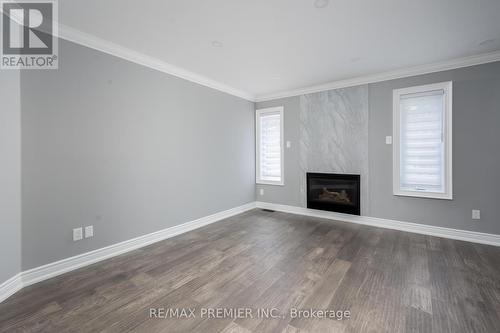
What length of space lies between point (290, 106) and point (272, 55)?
185cm

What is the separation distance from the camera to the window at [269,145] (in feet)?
16.6

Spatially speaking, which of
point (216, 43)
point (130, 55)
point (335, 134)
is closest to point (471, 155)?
point (335, 134)

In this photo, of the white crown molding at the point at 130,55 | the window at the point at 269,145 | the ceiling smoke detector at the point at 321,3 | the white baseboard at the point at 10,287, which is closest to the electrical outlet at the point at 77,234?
the white baseboard at the point at 10,287

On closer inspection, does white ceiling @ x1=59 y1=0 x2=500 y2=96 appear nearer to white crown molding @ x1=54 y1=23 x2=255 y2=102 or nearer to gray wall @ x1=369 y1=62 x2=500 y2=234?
white crown molding @ x1=54 y1=23 x2=255 y2=102

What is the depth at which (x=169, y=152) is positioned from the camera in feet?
11.4

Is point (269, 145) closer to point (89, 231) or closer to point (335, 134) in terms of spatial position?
point (335, 134)

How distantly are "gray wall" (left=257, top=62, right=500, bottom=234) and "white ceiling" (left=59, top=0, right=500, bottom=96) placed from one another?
37 centimetres

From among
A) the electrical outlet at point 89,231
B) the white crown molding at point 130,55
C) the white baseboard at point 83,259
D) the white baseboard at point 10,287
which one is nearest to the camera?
the white baseboard at point 10,287

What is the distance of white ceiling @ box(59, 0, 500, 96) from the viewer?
6.90 ft

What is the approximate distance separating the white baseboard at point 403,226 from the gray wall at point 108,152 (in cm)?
189

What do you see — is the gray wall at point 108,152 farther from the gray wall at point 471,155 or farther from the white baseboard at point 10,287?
the gray wall at point 471,155

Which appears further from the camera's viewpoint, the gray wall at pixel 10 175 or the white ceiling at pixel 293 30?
the white ceiling at pixel 293 30

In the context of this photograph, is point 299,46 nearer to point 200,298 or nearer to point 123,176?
point 123,176

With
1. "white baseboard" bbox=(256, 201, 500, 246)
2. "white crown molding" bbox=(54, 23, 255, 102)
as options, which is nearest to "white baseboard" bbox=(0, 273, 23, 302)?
"white crown molding" bbox=(54, 23, 255, 102)
